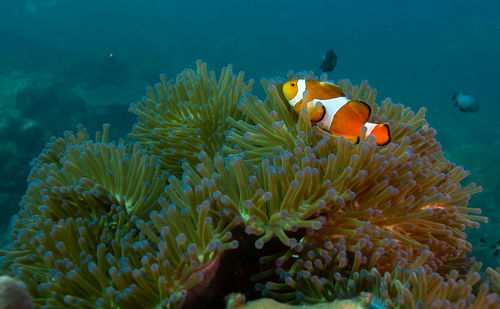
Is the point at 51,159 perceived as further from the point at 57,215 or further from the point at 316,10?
the point at 316,10

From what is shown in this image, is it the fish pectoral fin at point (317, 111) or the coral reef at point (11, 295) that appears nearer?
the coral reef at point (11, 295)

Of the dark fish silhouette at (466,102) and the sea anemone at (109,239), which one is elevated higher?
the dark fish silhouette at (466,102)

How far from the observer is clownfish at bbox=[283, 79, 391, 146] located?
5.24 feet

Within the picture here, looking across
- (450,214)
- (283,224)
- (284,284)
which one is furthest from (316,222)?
(450,214)

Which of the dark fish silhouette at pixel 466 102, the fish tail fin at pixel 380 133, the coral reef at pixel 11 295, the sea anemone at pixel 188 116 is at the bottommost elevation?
the coral reef at pixel 11 295

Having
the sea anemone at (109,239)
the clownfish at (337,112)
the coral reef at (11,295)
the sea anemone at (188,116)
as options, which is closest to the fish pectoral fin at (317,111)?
the clownfish at (337,112)

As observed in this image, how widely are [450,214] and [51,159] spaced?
2820 mm

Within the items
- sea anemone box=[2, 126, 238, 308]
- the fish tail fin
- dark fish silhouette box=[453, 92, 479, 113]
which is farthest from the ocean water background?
sea anemone box=[2, 126, 238, 308]

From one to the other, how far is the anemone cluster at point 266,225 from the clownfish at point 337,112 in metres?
0.06

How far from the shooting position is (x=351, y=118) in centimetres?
165

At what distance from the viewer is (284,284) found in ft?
4.83

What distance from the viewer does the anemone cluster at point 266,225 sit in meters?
1.32

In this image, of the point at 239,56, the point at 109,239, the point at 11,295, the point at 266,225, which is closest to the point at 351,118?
the point at 266,225

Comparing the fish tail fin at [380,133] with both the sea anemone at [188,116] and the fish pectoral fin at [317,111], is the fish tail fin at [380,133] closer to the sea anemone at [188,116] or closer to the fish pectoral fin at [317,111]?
the fish pectoral fin at [317,111]
